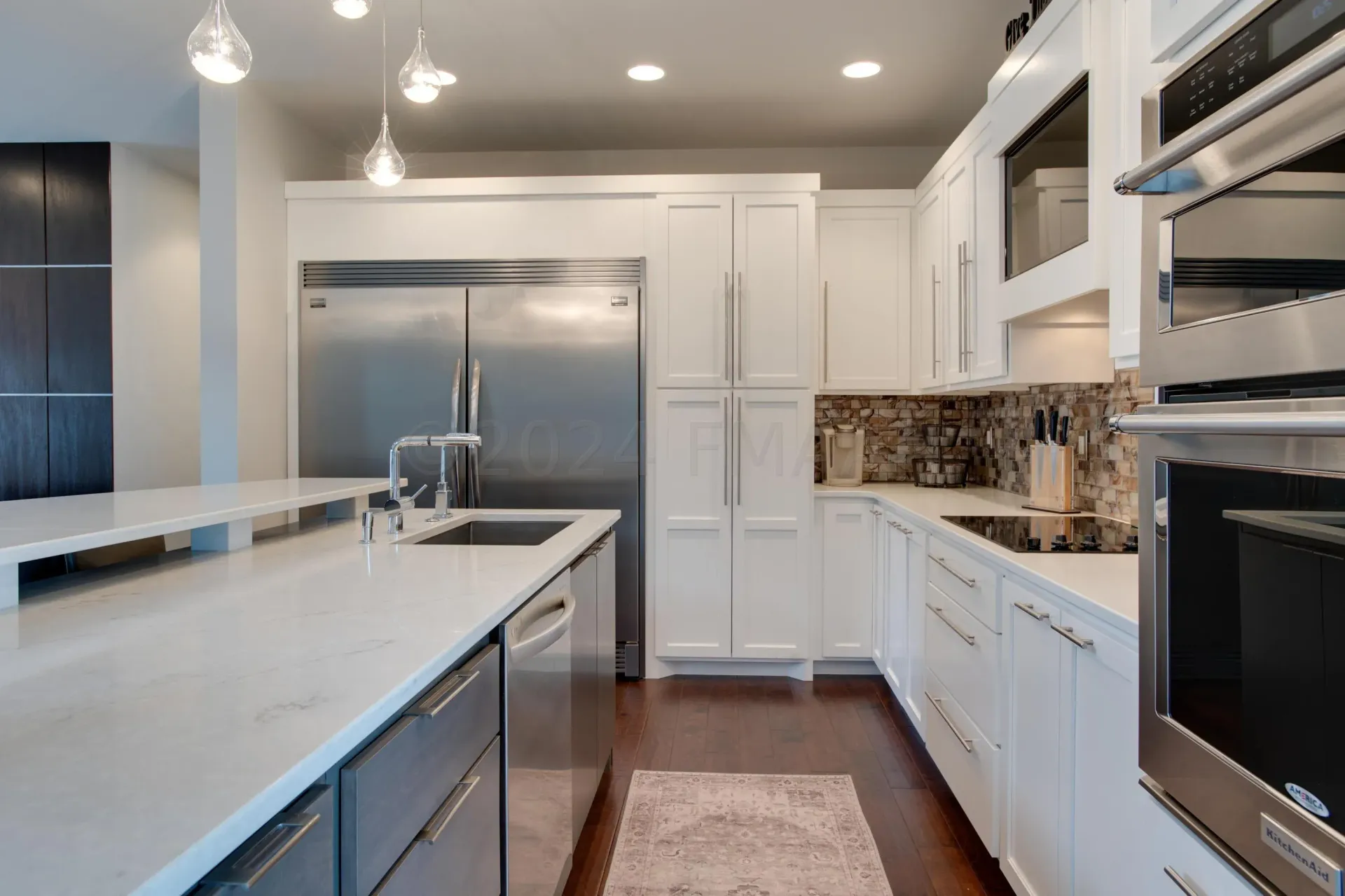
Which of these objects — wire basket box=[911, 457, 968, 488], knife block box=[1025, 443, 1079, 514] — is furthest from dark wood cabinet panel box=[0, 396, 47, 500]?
knife block box=[1025, 443, 1079, 514]

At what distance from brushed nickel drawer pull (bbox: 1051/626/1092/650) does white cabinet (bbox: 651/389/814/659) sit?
1914 millimetres

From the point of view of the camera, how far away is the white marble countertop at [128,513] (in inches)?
44.9

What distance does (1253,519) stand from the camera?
81cm

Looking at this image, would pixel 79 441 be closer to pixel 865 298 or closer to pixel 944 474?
pixel 865 298

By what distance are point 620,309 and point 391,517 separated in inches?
69.3

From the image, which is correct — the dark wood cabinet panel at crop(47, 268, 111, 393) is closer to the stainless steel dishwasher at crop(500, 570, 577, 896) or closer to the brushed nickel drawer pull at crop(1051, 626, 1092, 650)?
the stainless steel dishwasher at crop(500, 570, 577, 896)

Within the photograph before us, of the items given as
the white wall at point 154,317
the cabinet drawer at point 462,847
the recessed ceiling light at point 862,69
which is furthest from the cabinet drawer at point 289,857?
the white wall at point 154,317

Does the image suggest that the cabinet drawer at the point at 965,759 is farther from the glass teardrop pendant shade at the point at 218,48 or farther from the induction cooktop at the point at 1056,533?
the glass teardrop pendant shade at the point at 218,48

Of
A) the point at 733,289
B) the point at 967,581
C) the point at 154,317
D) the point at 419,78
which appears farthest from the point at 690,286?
the point at 154,317

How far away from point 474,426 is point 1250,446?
9.76 ft

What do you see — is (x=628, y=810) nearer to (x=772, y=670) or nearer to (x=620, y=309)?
(x=772, y=670)

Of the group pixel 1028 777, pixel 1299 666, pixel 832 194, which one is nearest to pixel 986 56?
pixel 832 194

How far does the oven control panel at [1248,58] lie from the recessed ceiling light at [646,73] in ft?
8.10

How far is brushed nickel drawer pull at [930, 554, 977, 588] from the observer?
1.99m
